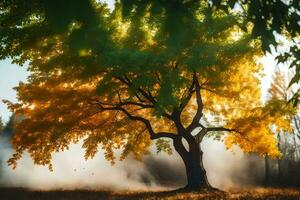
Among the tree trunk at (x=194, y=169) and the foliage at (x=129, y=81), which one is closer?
the foliage at (x=129, y=81)

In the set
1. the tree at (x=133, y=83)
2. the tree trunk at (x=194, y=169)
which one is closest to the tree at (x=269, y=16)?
the tree at (x=133, y=83)

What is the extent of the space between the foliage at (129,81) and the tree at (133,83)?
4cm

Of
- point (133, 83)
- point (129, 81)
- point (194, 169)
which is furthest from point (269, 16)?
point (194, 169)

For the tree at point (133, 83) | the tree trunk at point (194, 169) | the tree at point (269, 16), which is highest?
the tree at point (133, 83)

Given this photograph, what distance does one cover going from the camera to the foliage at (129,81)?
13633 millimetres

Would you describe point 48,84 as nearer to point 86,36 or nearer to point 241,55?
point 241,55

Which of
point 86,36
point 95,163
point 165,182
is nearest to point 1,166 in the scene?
point 95,163

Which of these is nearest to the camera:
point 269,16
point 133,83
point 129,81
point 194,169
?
point 269,16

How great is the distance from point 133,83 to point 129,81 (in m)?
2.93

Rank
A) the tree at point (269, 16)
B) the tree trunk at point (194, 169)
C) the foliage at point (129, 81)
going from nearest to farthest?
the tree at point (269, 16) < the foliage at point (129, 81) < the tree trunk at point (194, 169)

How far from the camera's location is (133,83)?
1377 cm

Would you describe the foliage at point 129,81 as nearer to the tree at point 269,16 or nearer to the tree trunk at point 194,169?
the tree trunk at point 194,169

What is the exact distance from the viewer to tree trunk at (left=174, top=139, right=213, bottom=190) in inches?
725

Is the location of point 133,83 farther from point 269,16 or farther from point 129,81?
point 269,16
